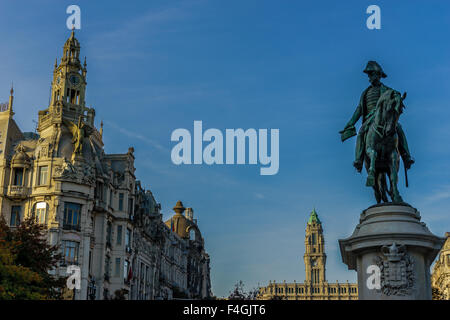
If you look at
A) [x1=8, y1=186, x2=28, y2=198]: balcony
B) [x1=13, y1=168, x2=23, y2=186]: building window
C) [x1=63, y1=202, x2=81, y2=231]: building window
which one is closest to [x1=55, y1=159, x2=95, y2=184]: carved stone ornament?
[x1=63, y1=202, x2=81, y2=231]: building window

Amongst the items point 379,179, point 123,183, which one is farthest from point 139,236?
point 379,179

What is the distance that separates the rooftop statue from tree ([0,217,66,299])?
20.0 metres

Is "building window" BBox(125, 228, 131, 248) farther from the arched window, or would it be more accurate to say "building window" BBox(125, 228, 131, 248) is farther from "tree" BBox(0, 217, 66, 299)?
the arched window

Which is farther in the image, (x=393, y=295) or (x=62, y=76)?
(x=62, y=76)

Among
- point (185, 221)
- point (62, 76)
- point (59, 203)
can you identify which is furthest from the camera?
point (185, 221)

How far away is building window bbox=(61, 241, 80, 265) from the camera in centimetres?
6506

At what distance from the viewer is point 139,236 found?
8038 centimetres

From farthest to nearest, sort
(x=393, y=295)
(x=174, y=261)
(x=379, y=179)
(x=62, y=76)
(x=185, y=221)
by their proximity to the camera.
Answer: (x=185, y=221), (x=174, y=261), (x=62, y=76), (x=379, y=179), (x=393, y=295)

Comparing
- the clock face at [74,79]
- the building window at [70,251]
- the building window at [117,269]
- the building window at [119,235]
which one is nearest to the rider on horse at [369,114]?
the building window at [70,251]

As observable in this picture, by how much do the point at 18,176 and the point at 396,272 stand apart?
57.0 m

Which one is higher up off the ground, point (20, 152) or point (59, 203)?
point (20, 152)

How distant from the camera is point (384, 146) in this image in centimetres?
2086
